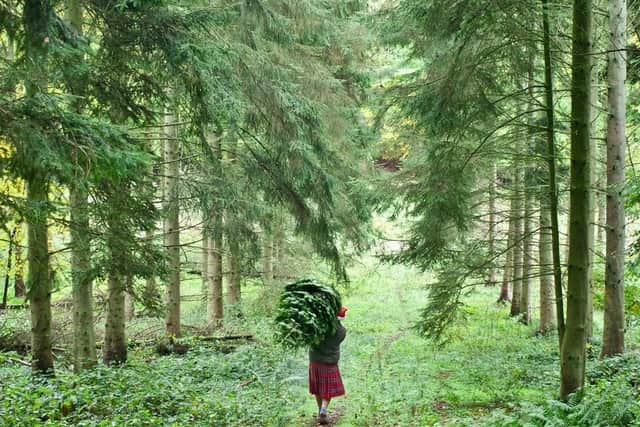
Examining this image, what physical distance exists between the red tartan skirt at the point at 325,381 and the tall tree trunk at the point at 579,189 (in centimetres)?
323

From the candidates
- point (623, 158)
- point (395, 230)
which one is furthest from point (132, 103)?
point (395, 230)

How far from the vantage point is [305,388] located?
891cm

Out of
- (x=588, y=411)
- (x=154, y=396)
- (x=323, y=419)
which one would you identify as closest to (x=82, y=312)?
(x=154, y=396)

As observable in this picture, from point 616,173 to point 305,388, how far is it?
20.5 ft

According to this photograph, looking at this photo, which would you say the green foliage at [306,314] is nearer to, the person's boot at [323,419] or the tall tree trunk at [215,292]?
the person's boot at [323,419]

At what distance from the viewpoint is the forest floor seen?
5.62 meters

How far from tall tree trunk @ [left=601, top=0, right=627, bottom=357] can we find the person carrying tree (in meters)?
4.29

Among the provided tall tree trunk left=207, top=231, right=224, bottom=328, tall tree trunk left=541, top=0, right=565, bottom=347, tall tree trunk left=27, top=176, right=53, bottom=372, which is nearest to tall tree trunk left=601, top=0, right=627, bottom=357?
tall tree trunk left=541, top=0, right=565, bottom=347

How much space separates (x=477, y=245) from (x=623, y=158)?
8.92 feet

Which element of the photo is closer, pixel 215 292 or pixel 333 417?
pixel 333 417

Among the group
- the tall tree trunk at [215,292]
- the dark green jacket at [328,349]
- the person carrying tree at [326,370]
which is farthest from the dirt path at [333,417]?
the tall tree trunk at [215,292]

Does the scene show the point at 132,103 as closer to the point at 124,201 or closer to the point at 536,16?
the point at 124,201

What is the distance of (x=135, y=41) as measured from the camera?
6.50 metres

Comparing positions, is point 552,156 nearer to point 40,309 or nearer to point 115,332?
point 40,309
